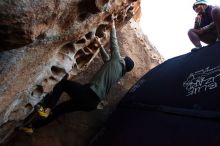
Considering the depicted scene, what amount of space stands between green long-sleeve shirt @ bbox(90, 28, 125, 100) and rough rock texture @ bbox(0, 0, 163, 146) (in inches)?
16.3

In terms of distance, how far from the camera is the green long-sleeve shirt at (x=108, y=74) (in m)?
5.11

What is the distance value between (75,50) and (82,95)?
681mm

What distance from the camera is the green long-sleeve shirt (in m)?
5.11

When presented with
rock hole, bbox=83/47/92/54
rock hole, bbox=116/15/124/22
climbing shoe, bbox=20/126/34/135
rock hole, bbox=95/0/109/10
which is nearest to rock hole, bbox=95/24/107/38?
rock hole, bbox=83/47/92/54

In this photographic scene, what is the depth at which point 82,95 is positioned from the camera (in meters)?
5.07

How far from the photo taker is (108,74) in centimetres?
527

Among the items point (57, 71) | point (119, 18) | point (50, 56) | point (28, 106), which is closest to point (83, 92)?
point (57, 71)

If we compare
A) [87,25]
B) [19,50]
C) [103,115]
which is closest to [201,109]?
[87,25]

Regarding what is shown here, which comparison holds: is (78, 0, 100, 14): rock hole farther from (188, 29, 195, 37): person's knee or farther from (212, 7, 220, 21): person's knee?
(188, 29, 195, 37): person's knee

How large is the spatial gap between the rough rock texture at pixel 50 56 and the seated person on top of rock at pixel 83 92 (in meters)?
0.24

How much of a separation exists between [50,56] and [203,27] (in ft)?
10.2

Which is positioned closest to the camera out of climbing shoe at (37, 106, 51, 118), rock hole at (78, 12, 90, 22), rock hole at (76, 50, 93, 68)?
rock hole at (78, 12, 90, 22)

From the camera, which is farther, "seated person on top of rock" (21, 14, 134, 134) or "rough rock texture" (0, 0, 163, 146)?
"seated person on top of rock" (21, 14, 134, 134)

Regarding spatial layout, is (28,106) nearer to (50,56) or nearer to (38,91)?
(38,91)
